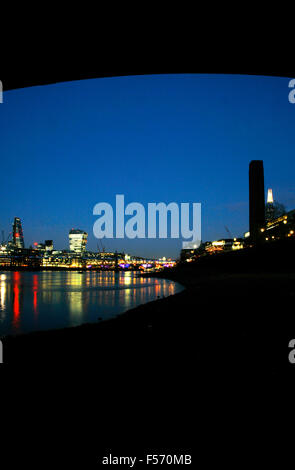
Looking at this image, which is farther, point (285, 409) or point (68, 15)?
point (68, 15)

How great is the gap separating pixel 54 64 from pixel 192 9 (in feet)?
9.44

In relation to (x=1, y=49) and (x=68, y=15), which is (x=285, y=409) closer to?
(x=68, y=15)

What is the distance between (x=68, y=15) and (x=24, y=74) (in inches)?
69.9

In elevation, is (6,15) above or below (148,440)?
above

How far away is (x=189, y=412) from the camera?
3.54m

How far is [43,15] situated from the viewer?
16.2ft
